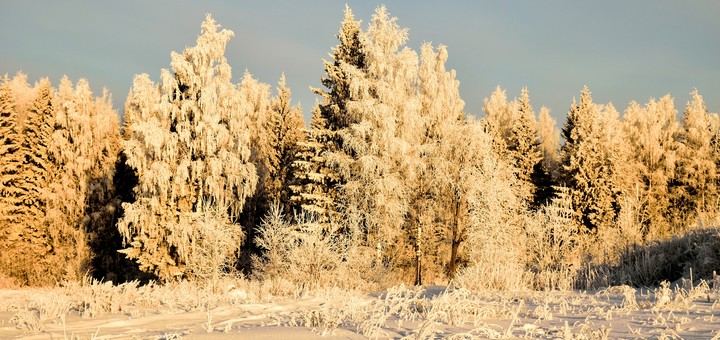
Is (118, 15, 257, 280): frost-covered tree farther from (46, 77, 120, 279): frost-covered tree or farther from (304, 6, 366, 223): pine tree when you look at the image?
(46, 77, 120, 279): frost-covered tree

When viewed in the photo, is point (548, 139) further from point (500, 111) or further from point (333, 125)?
point (333, 125)

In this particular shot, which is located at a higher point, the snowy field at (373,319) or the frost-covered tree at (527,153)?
the frost-covered tree at (527,153)

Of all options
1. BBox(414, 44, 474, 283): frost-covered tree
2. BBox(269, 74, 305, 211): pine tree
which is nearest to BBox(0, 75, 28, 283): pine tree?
BBox(269, 74, 305, 211): pine tree

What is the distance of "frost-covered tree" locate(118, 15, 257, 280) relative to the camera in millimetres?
25031

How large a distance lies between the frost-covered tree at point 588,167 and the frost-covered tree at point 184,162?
23.8 m

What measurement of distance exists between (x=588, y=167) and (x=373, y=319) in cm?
3731

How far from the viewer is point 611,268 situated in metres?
12.4

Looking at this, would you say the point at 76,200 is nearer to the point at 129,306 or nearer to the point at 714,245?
the point at 129,306

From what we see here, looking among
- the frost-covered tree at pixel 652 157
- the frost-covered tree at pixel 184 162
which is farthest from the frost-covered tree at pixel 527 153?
the frost-covered tree at pixel 184 162

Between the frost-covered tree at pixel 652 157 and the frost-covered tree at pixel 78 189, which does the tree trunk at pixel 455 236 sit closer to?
the frost-covered tree at pixel 652 157

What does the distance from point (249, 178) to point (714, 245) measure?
20.8 m

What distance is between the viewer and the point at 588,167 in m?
38.8

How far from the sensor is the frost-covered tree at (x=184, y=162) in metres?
25.0

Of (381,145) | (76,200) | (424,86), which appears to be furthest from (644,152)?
(76,200)
